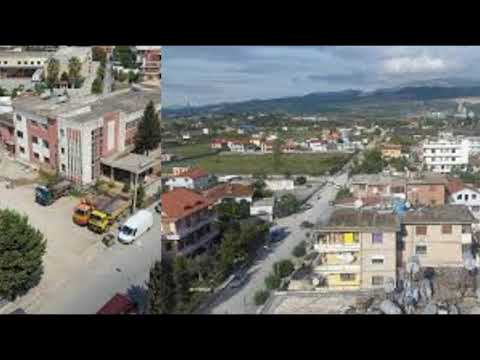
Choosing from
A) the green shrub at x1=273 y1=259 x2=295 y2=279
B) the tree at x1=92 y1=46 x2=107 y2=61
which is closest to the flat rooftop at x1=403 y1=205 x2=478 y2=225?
the green shrub at x1=273 y1=259 x2=295 y2=279

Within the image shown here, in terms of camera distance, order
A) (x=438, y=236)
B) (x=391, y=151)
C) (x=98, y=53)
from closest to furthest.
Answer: (x=98, y=53) < (x=438, y=236) < (x=391, y=151)

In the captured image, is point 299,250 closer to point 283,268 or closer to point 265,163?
point 283,268

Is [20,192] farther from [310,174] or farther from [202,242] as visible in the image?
[310,174]

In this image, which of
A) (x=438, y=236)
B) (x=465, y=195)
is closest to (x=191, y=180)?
(x=438, y=236)

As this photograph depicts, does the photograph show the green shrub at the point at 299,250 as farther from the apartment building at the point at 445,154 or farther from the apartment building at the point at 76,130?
the apartment building at the point at 76,130
